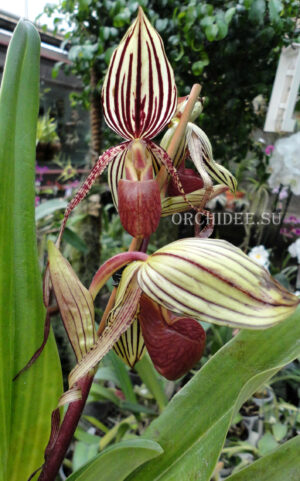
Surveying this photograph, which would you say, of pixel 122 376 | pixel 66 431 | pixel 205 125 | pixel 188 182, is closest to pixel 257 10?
pixel 205 125

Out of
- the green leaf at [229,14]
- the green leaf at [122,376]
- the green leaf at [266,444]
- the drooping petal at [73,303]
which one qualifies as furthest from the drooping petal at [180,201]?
the green leaf at [229,14]

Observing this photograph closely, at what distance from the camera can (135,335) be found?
1.28 ft

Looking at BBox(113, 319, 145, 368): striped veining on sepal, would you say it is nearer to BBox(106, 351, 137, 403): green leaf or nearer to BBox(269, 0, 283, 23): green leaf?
BBox(106, 351, 137, 403): green leaf

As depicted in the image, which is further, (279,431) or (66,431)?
(279,431)

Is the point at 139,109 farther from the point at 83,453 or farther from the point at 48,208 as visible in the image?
the point at 48,208

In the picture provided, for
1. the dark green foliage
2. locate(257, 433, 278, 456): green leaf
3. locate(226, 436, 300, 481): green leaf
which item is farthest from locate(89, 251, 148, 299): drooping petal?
the dark green foliage

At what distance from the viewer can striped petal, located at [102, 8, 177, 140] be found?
29 cm

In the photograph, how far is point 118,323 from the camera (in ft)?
0.92

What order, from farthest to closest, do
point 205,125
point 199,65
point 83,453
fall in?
1. point 205,125
2. point 199,65
3. point 83,453

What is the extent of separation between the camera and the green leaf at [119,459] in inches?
12.1

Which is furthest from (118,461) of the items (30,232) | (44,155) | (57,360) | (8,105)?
(44,155)

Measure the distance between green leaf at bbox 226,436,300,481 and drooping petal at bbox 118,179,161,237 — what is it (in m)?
0.26

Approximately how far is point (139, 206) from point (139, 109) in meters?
0.08

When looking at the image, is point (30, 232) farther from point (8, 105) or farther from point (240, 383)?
point (240, 383)
